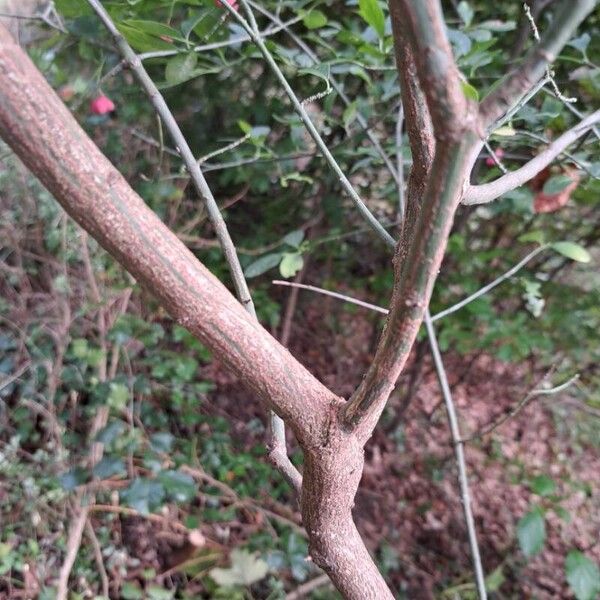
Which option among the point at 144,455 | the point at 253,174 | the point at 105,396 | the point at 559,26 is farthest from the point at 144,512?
the point at 559,26

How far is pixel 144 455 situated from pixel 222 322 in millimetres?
1253

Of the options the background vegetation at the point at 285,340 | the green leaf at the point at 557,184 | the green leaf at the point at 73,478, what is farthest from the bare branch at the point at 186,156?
the green leaf at the point at 73,478

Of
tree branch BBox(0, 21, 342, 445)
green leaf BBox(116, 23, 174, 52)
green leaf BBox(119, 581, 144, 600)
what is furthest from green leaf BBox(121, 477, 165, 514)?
green leaf BBox(116, 23, 174, 52)

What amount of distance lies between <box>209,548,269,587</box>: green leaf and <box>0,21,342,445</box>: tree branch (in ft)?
3.33

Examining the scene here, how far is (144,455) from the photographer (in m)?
1.64

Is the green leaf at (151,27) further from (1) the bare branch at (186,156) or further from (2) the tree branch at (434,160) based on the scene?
(2) the tree branch at (434,160)

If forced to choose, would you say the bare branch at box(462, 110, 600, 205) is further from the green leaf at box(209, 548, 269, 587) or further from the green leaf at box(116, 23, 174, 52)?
the green leaf at box(209, 548, 269, 587)

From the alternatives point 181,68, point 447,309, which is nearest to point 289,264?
point 447,309

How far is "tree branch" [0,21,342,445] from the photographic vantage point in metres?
0.43

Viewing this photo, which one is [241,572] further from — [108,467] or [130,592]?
[108,467]

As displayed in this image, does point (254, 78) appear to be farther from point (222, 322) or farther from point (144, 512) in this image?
point (222, 322)

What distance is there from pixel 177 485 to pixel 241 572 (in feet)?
0.95

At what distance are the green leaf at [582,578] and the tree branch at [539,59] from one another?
1.49 meters

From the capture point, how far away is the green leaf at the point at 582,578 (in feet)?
4.68
